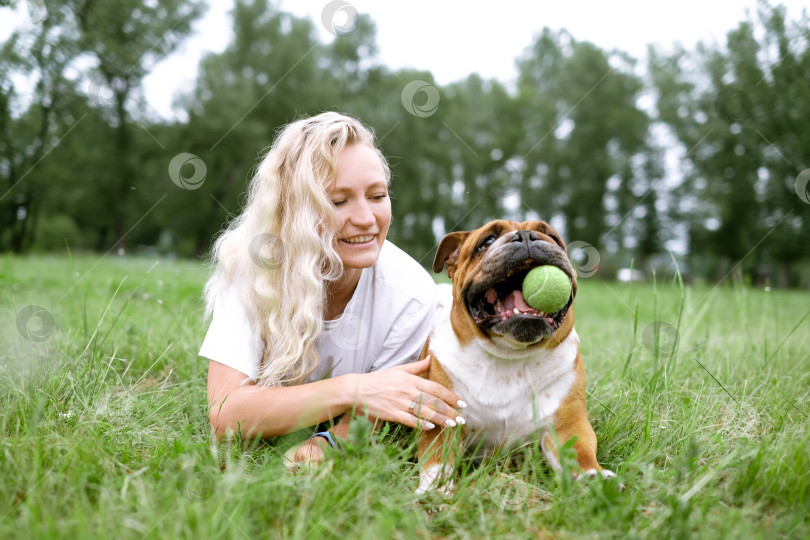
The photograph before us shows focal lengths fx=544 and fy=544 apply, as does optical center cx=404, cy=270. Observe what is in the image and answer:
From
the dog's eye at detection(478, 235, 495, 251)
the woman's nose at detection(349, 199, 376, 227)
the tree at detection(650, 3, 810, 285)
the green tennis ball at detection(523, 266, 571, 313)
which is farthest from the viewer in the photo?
the tree at detection(650, 3, 810, 285)

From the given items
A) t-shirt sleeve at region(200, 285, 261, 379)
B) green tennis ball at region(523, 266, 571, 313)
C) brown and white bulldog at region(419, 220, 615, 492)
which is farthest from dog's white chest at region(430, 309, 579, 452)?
t-shirt sleeve at region(200, 285, 261, 379)

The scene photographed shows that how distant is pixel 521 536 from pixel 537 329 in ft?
2.94

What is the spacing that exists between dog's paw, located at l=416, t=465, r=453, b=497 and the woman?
0.22m

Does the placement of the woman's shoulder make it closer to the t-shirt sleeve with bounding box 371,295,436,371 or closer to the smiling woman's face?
the t-shirt sleeve with bounding box 371,295,436,371

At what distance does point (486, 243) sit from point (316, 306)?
38.7 inches

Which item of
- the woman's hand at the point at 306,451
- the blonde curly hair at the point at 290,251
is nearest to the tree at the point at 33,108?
the blonde curly hair at the point at 290,251

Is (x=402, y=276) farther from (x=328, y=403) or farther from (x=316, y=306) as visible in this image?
(x=328, y=403)

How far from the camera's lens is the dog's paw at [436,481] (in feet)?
6.84

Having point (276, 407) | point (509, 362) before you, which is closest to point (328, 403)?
point (276, 407)

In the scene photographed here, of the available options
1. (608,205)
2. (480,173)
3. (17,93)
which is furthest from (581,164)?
(17,93)

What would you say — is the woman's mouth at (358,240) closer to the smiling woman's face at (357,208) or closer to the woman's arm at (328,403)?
the smiling woman's face at (357,208)

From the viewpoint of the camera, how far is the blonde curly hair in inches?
112

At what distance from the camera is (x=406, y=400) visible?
8.32 feet

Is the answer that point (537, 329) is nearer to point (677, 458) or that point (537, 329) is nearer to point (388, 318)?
point (677, 458)
